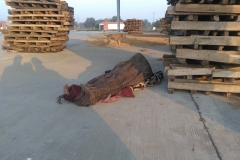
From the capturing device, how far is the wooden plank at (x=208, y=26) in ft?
15.0

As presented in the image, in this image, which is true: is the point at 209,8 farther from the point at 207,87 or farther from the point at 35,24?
the point at 35,24

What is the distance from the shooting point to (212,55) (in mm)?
4730

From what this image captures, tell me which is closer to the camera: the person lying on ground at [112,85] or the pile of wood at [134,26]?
the person lying on ground at [112,85]

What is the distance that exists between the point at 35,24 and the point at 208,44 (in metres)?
9.24

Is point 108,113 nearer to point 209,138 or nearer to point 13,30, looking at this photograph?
point 209,138

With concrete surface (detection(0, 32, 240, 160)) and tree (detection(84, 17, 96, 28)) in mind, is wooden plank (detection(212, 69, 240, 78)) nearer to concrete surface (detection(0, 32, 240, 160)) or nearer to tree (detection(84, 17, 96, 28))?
concrete surface (detection(0, 32, 240, 160))

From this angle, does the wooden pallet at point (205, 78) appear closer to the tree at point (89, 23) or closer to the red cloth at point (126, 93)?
the red cloth at point (126, 93)

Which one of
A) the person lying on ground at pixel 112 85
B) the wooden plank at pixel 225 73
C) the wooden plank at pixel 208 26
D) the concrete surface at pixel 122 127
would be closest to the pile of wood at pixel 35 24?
the concrete surface at pixel 122 127

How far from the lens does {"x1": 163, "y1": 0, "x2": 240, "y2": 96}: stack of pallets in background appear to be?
4.58 m

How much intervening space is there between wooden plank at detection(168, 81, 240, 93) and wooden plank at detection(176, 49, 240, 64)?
0.48 meters

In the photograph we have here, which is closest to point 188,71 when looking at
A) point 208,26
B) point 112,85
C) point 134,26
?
point 208,26

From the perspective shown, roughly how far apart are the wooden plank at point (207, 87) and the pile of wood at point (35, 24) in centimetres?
815

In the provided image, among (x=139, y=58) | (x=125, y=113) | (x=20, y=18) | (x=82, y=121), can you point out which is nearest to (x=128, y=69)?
(x=139, y=58)

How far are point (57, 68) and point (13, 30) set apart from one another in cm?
536
